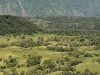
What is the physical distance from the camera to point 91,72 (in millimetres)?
169500

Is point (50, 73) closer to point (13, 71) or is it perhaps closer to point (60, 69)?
point (60, 69)

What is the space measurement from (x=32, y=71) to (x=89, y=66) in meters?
32.0

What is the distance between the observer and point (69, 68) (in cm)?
17950

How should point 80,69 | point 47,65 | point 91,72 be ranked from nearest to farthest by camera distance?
1. point 91,72
2. point 80,69
3. point 47,65

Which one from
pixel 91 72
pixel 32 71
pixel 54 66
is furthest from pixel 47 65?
pixel 91 72

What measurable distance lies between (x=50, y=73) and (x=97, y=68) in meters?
26.0

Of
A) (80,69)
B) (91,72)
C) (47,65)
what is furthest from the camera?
(47,65)

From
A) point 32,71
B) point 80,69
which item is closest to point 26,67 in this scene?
point 32,71

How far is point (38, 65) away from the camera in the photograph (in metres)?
198

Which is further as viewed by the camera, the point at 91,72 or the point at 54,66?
the point at 54,66

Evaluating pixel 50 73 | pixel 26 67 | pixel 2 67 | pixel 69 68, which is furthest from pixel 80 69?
pixel 2 67

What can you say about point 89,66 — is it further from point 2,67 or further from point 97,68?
point 2,67

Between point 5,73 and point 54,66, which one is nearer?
point 5,73

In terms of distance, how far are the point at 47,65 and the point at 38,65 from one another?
675 centimetres
